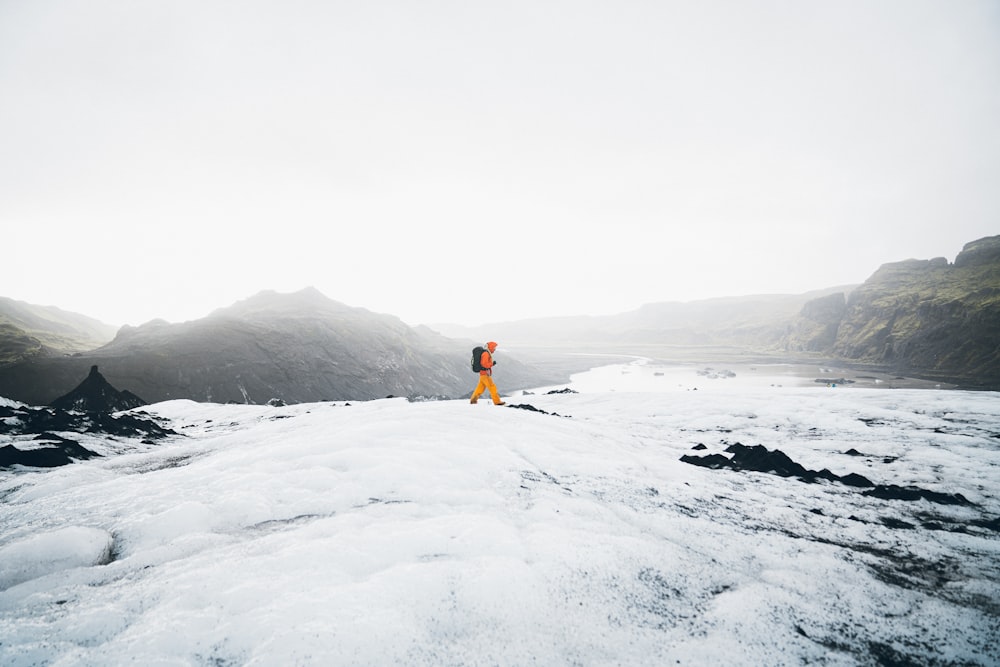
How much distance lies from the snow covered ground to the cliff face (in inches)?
2661

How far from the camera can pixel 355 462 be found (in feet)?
19.4

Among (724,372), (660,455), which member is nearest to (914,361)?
(724,372)

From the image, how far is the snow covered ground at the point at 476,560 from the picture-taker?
2.78m

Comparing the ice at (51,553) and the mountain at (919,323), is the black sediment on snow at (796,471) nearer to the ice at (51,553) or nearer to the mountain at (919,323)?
the ice at (51,553)

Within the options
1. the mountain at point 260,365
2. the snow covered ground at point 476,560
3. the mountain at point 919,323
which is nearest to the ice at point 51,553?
the snow covered ground at point 476,560

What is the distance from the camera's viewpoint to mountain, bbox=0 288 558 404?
33.8 meters

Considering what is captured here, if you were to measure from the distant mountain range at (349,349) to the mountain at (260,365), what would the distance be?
0.45 ft

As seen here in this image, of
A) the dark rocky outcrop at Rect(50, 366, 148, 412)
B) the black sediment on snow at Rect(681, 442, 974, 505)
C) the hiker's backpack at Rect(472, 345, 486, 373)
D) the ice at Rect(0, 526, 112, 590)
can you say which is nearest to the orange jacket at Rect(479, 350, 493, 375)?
the hiker's backpack at Rect(472, 345, 486, 373)

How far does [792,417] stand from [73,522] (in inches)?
677

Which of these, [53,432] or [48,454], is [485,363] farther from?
[53,432]

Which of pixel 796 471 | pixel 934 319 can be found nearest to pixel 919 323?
pixel 934 319

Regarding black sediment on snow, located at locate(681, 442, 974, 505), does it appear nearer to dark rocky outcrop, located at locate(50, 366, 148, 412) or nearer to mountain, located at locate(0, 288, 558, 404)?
dark rocky outcrop, located at locate(50, 366, 148, 412)

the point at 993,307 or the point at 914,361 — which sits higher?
the point at 993,307

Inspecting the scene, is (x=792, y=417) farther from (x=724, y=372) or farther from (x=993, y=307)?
(x=993, y=307)
